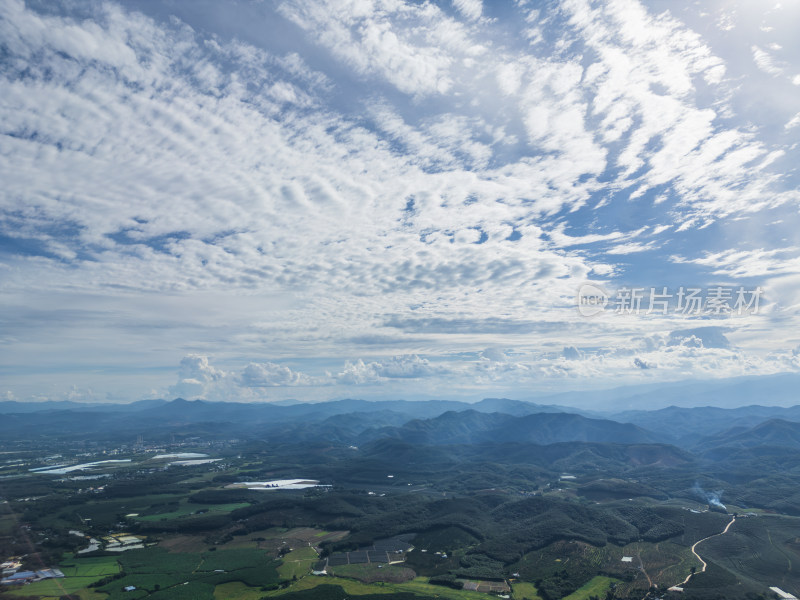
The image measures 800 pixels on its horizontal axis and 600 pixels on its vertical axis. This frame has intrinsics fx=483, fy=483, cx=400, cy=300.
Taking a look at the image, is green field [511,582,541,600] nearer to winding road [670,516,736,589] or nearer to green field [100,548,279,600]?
winding road [670,516,736,589]

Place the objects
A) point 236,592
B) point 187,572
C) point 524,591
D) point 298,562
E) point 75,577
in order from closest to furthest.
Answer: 1. point 524,591
2. point 236,592
3. point 75,577
4. point 187,572
5. point 298,562

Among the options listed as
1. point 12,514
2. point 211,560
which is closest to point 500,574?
point 211,560

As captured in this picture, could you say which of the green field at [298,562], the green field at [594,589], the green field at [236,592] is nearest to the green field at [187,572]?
the green field at [236,592]

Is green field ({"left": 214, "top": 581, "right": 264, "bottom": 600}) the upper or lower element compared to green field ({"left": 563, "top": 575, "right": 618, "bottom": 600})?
lower

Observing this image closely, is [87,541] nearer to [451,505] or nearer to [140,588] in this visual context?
[140,588]

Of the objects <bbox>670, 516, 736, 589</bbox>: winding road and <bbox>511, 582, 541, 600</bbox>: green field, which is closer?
<bbox>511, 582, 541, 600</bbox>: green field

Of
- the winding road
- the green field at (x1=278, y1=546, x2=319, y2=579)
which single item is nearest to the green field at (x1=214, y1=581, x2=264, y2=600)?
the green field at (x1=278, y1=546, x2=319, y2=579)

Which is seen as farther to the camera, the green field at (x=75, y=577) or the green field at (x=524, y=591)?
the green field at (x=75, y=577)

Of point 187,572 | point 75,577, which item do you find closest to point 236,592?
point 187,572

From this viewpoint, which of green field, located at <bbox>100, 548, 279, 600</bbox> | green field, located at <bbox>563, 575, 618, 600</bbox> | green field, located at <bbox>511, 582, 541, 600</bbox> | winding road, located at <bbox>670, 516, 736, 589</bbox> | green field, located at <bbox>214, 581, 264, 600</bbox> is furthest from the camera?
green field, located at <bbox>100, 548, 279, 600</bbox>

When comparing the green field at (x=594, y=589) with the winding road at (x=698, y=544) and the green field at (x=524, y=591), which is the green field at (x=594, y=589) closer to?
the green field at (x=524, y=591)

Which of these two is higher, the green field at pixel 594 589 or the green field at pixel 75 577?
the green field at pixel 594 589

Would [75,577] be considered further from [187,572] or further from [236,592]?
[236,592]
